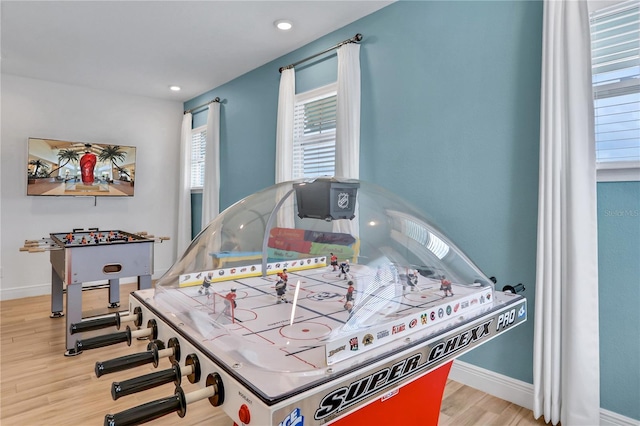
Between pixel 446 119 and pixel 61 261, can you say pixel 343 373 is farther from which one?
pixel 61 261

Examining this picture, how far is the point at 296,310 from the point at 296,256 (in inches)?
22.9

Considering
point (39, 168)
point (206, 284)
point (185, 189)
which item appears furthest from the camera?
point (185, 189)

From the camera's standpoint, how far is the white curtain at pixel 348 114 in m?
2.88

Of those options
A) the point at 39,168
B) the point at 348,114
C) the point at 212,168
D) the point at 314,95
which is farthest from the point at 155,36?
the point at 39,168

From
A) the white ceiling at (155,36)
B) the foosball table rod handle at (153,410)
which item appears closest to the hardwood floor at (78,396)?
the foosball table rod handle at (153,410)

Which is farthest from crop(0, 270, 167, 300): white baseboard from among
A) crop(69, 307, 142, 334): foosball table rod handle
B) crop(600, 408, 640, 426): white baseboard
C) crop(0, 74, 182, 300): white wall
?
crop(600, 408, 640, 426): white baseboard

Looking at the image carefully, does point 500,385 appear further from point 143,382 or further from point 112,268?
point 112,268

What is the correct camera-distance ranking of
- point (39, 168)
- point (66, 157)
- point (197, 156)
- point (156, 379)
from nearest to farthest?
point (156, 379) < point (39, 168) < point (66, 157) < point (197, 156)

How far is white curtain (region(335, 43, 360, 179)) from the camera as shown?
2.88 metres

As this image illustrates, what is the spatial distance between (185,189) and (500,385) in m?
4.52

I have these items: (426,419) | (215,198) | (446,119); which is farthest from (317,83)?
(426,419)

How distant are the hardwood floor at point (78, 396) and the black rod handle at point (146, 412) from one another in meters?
1.36

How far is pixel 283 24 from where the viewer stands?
310cm

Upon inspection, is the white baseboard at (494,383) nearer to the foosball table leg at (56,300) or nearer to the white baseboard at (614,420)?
the white baseboard at (614,420)
